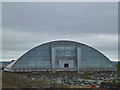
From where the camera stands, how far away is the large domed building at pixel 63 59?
27.8 m

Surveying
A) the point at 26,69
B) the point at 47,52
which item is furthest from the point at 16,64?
the point at 47,52

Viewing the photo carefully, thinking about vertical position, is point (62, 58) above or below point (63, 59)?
above

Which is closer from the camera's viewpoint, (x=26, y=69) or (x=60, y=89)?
(x=60, y=89)

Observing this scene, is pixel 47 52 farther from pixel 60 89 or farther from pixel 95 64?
pixel 60 89

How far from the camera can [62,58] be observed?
28734mm

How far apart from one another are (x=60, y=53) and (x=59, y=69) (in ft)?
6.45

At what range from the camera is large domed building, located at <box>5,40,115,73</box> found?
2778cm

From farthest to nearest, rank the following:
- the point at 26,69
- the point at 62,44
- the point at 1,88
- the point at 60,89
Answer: the point at 62,44 < the point at 26,69 < the point at 60,89 < the point at 1,88

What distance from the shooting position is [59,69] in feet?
94.1

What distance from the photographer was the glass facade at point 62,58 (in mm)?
27766

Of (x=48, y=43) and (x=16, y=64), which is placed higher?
(x=48, y=43)

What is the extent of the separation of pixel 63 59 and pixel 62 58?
0.18 m

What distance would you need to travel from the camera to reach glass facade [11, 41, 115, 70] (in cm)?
2777

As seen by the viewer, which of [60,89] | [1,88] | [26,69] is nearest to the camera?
[1,88]
